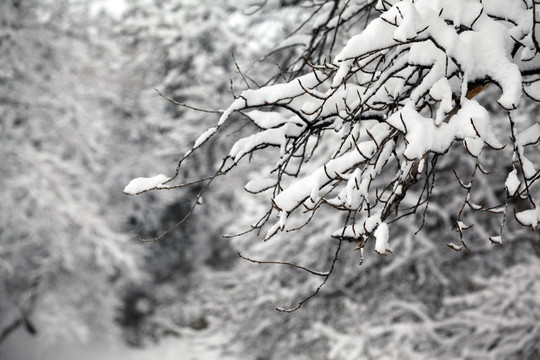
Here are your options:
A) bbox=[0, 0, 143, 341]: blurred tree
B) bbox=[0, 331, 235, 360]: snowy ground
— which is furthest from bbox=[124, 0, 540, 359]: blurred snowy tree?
bbox=[0, 331, 235, 360]: snowy ground

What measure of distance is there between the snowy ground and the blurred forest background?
25cm

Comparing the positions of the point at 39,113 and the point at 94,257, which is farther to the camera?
the point at 94,257

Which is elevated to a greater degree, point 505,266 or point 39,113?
point 39,113

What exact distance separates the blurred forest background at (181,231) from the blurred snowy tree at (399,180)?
0.11ft

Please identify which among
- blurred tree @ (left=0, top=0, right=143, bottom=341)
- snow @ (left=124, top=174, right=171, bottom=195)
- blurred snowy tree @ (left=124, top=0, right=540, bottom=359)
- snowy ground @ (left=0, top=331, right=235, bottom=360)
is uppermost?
blurred tree @ (left=0, top=0, right=143, bottom=341)

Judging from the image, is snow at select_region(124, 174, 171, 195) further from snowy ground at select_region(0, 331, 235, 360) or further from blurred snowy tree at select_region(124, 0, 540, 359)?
snowy ground at select_region(0, 331, 235, 360)

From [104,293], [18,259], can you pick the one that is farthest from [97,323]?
[18,259]

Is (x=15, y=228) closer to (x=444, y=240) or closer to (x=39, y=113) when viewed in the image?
(x=39, y=113)

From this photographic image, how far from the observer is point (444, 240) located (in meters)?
4.89

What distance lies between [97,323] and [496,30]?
435 inches

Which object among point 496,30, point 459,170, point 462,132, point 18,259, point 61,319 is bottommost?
point 462,132

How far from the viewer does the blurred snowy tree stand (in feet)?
4.04

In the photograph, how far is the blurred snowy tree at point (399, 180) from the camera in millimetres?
1230

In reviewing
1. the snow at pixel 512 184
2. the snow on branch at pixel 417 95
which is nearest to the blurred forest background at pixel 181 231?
the snow on branch at pixel 417 95
